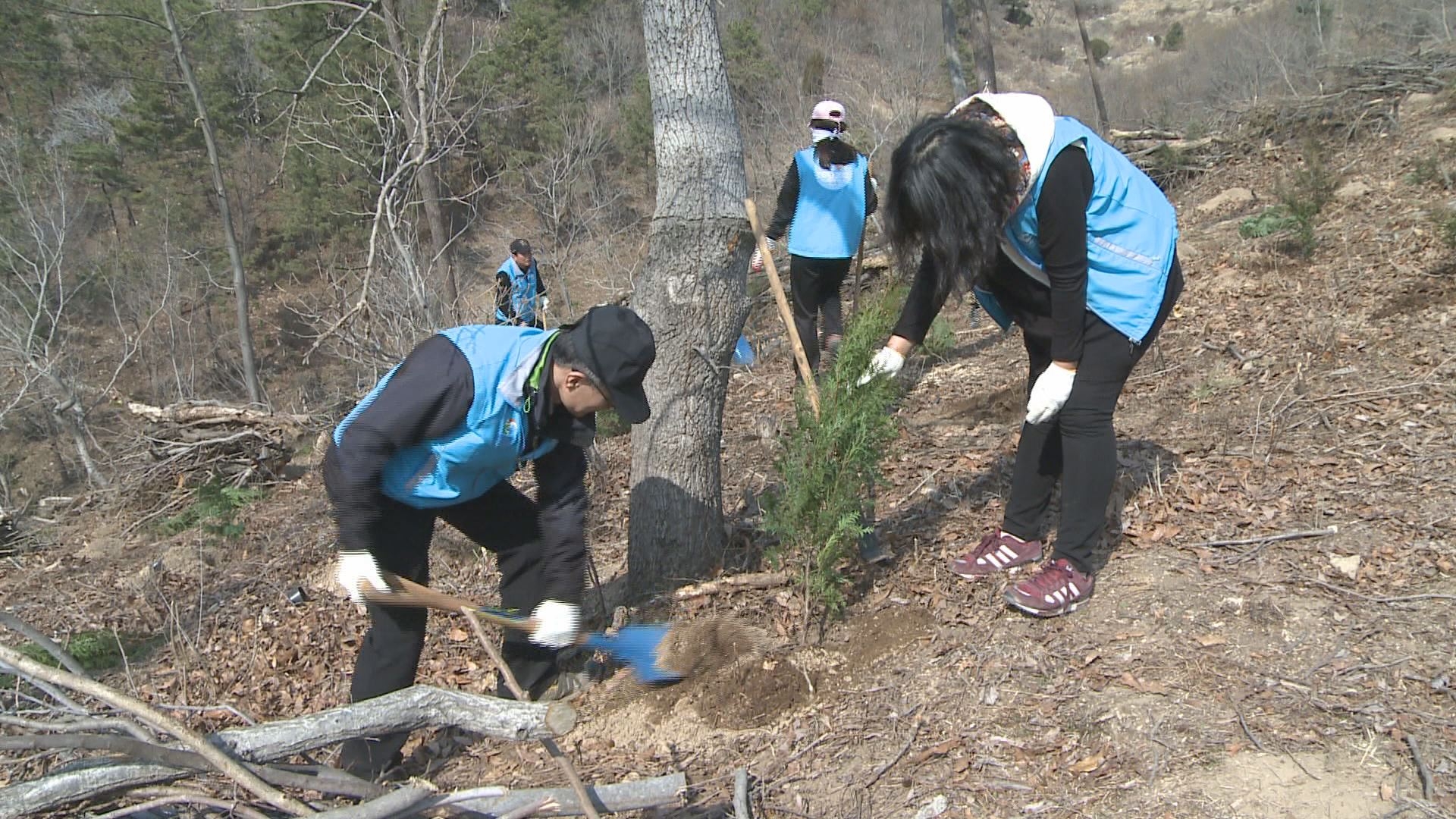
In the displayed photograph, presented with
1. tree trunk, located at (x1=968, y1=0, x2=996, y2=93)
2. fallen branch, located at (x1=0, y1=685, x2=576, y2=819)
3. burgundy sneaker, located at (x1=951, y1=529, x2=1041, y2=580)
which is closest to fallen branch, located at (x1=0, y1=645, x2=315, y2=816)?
fallen branch, located at (x1=0, y1=685, x2=576, y2=819)

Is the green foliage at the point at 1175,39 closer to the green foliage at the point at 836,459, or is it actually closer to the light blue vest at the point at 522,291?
the light blue vest at the point at 522,291

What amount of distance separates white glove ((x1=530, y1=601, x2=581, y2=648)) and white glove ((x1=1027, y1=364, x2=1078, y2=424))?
1749mm

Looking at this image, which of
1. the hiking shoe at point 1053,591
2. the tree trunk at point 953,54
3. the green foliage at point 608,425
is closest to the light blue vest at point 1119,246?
the hiking shoe at point 1053,591

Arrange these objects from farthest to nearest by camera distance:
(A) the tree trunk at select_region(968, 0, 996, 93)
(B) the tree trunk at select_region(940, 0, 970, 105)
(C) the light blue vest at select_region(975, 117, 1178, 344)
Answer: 1. (B) the tree trunk at select_region(940, 0, 970, 105)
2. (A) the tree trunk at select_region(968, 0, 996, 93)
3. (C) the light blue vest at select_region(975, 117, 1178, 344)

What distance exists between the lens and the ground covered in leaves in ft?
8.01

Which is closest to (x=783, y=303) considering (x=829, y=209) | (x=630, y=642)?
(x=630, y=642)

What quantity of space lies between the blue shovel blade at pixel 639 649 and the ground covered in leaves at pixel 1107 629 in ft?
0.26

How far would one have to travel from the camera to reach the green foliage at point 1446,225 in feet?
16.9

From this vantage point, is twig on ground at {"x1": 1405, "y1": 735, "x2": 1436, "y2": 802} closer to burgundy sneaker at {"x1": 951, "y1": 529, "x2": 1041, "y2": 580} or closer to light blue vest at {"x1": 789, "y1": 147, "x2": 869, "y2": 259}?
burgundy sneaker at {"x1": 951, "y1": 529, "x2": 1041, "y2": 580}

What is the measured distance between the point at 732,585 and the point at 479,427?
4.64 feet

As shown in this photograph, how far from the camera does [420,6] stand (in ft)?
64.1

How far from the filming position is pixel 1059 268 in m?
2.75

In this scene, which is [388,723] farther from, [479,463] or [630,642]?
[630,642]

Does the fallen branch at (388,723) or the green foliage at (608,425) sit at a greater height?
the fallen branch at (388,723)
